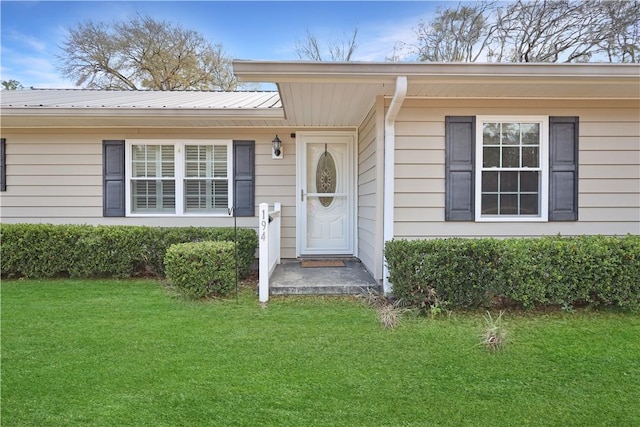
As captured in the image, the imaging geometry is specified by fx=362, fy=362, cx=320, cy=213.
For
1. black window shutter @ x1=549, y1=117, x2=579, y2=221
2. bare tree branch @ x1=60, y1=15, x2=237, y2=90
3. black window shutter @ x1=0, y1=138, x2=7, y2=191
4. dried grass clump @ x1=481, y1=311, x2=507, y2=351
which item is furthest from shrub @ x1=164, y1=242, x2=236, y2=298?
bare tree branch @ x1=60, y1=15, x2=237, y2=90

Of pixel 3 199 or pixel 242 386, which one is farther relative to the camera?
pixel 3 199

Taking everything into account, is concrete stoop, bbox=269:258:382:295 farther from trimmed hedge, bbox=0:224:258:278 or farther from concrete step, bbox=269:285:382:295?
trimmed hedge, bbox=0:224:258:278

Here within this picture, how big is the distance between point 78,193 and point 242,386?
201 inches

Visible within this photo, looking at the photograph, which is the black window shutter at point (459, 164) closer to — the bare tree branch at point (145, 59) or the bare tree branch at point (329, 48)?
the bare tree branch at point (329, 48)

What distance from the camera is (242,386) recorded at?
2.29 metres

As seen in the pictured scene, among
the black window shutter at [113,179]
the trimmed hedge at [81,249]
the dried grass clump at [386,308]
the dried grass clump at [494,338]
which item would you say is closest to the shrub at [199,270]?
the trimmed hedge at [81,249]

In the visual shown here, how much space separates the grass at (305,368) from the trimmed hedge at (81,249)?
3.99 feet

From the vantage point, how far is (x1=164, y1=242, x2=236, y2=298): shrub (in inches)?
160

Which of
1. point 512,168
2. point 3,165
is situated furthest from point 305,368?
point 3,165

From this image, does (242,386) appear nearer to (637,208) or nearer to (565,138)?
(565,138)

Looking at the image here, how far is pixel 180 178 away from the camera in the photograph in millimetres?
5879

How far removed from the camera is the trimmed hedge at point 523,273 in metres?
3.52

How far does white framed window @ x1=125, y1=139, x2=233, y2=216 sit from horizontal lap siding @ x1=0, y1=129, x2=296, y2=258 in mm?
150

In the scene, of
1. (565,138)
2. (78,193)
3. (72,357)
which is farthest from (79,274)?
(565,138)
